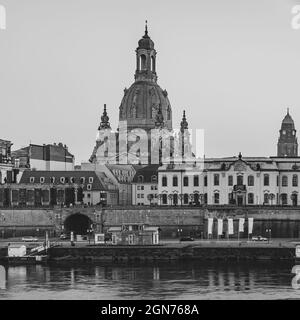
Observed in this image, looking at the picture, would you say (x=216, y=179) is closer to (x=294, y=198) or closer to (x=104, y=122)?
(x=294, y=198)

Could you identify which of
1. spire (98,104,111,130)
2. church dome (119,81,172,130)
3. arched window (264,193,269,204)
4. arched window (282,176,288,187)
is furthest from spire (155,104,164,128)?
arched window (264,193,269,204)

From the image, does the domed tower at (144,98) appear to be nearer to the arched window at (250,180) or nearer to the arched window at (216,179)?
the arched window at (216,179)

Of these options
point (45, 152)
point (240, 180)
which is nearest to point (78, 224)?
point (240, 180)

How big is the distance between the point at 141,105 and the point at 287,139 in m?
13.2

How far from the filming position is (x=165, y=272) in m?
40.4

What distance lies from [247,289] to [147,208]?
76.0ft

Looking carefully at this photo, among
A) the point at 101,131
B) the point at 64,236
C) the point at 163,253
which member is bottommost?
the point at 163,253

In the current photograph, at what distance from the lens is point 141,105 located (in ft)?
268

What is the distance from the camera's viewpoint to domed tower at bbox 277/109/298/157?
82.8m

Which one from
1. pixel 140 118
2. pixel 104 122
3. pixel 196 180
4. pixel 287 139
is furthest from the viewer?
pixel 287 139

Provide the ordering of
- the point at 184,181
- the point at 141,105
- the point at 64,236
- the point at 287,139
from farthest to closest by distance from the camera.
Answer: the point at 287,139, the point at 141,105, the point at 184,181, the point at 64,236

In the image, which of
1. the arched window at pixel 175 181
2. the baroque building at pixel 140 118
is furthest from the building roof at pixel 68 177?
the baroque building at pixel 140 118

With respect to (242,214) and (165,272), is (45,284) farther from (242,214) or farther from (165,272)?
(242,214)

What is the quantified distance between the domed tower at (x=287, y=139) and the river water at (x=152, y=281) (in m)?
40.2
